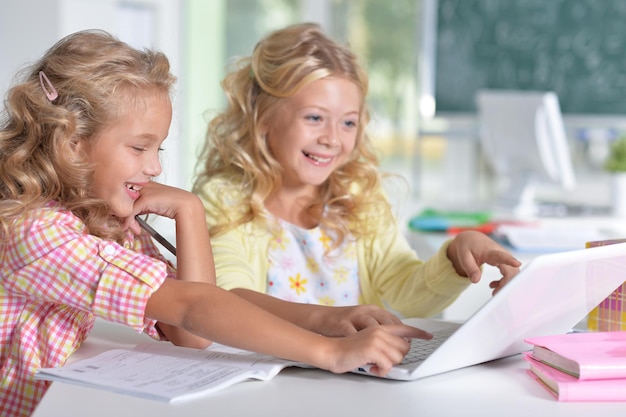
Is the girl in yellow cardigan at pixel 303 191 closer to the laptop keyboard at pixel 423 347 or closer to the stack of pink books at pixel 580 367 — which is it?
the laptop keyboard at pixel 423 347

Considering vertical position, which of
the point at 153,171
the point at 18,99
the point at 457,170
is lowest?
the point at 457,170

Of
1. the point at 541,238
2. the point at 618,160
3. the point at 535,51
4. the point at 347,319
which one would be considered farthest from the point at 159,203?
the point at 535,51

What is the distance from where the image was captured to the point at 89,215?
1312 mm

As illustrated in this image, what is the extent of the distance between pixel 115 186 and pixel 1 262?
189 mm

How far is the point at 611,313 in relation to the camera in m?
1.31

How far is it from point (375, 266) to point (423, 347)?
2.24 ft

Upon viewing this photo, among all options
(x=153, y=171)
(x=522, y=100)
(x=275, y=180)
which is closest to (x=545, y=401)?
(x=153, y=171)

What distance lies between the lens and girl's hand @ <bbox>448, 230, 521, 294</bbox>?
1.43 m

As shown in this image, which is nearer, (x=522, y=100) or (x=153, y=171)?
(x=153, y=171)

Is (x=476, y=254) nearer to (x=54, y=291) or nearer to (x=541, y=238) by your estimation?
(x=54, y=291)

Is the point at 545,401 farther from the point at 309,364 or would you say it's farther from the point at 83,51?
the point at 83,51

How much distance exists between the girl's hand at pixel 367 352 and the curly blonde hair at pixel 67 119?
0.43 m

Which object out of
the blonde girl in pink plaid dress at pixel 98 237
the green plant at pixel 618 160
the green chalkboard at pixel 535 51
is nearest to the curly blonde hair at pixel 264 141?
the blonde girl in pink plaid dress at pixel 98 237

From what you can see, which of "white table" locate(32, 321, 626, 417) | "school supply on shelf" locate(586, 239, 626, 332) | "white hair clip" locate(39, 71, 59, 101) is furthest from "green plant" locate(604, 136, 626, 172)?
"white hair clip" locate(39, 71, 59, 101)
